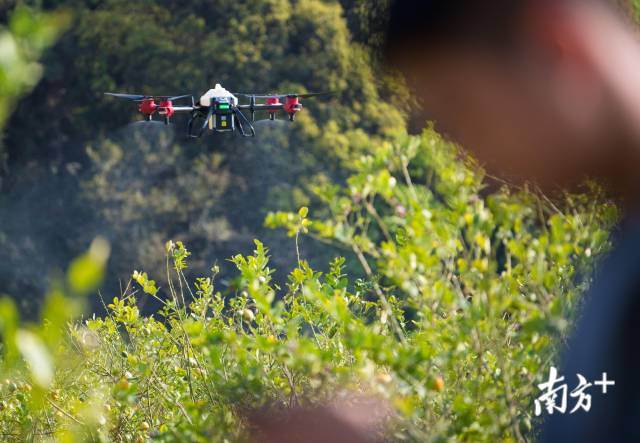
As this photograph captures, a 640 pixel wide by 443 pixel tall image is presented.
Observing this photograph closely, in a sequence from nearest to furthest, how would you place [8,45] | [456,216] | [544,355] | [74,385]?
[8,45] → [456,216] → [544,355] → [74,385]

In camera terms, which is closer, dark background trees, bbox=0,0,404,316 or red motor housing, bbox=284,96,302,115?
red motor housing, bbox=284,96,302,115

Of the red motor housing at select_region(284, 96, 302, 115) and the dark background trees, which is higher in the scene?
the dark background trees

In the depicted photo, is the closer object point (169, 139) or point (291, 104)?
point (291, 104)

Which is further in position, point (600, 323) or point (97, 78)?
point (97, 78)

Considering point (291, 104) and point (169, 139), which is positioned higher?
point (169, 139)

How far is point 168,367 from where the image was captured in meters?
3.04

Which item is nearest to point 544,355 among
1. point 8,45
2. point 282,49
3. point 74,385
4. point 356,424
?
point 356,424

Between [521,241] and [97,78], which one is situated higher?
[97,78]

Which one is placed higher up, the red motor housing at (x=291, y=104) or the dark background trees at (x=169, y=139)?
the dark background trees at (x=169, y=139)

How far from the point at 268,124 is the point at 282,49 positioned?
1.14 metres

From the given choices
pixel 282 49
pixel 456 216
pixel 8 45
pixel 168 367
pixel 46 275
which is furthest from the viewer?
pixel 282 49

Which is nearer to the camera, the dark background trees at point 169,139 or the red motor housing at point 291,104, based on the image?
the red motor housing at point 291,104

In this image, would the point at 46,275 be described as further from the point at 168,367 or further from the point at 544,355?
the point at 544,355

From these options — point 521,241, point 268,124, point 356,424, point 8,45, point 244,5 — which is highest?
point 244,5
